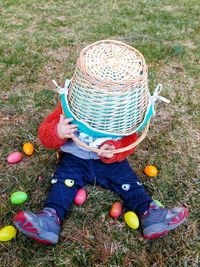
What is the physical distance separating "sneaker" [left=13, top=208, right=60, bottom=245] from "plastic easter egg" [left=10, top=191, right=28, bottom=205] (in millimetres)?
235

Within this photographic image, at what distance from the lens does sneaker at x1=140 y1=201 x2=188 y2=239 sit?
78.5 inches

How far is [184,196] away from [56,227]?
2.90ft

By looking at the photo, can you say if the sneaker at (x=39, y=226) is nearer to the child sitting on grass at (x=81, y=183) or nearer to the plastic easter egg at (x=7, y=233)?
the child sitting on grass at (x=81, y=183)

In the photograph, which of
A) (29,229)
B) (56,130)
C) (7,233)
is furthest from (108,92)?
(7,233)

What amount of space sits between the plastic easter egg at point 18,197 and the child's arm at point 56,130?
13.7 inches

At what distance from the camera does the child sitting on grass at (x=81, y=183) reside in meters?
1.93

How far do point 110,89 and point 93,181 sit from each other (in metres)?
0.78

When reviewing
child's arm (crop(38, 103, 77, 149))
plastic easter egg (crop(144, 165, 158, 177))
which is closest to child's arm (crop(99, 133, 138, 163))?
child's arm (crop(38, 103, 77, 149))

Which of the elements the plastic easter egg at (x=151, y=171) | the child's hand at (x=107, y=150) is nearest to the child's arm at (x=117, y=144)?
the child's hand at (x=107, y=150)

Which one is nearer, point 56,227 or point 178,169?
point 56,227

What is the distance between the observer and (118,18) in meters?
4.60

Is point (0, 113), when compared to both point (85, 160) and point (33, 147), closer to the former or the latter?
point (33, 147)

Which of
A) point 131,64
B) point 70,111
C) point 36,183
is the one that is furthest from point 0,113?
point 131,64

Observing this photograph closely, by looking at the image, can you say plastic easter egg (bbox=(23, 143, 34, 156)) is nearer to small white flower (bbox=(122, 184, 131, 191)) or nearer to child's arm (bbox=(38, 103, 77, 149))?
child's arm (bbox=(38, 103, 77, 149))
